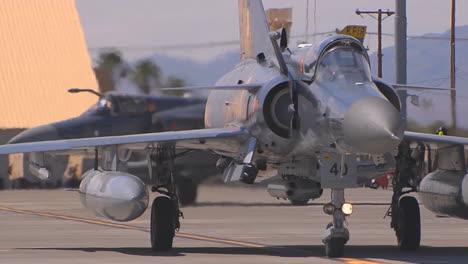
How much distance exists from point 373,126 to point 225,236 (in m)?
6.91

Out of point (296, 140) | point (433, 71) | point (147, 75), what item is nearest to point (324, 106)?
point (296, 140)

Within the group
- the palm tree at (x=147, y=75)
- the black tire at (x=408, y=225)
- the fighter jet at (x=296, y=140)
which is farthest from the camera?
the palm tree at (x=147, y=75)

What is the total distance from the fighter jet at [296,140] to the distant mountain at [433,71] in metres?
8.87

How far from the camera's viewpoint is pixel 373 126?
49.1ft

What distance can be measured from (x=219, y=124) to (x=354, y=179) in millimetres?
3479

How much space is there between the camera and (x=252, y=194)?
23.6 metres

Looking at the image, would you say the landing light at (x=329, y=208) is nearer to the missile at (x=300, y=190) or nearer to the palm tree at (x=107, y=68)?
the missile at (x=300, y=190)

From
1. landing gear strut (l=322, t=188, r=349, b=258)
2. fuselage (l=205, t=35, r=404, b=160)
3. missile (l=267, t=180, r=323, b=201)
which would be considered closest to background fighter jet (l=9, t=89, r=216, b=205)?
missile (l=267, t=180, r=323, b=201)

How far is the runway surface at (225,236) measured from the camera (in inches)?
671

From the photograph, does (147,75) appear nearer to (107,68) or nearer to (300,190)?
(107,68)

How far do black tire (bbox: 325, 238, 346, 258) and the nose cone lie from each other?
1.48m

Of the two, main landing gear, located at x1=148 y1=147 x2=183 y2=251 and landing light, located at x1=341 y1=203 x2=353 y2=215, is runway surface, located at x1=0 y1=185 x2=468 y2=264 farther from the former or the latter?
landing light, located at x1=341 y1=203 x2=353 y2=215

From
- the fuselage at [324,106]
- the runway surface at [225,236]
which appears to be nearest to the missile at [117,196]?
the runway surface at [225,236]

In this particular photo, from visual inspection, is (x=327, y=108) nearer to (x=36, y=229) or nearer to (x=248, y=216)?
(x=36, y=229)
